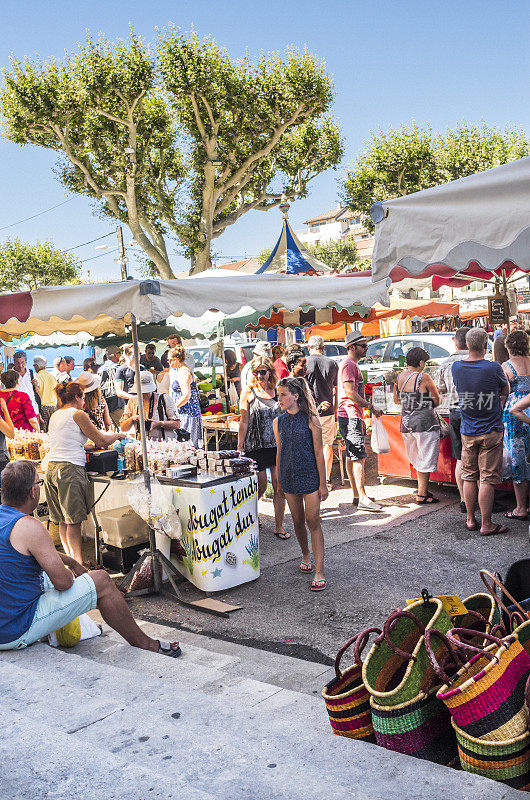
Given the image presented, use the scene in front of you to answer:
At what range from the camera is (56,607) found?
378cm

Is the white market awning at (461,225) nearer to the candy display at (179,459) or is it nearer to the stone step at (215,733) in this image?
the stone step at (215,733)

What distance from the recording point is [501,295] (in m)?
7.62

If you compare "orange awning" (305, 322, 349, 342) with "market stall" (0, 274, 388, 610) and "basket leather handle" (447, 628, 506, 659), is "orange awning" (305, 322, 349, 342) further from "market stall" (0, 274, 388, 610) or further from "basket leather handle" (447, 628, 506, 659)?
"basket leather handle" (447, 628, 506, 659)

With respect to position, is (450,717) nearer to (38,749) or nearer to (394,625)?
(394,625)

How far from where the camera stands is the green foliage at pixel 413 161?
29.5 metres

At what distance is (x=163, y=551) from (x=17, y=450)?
2418 mm

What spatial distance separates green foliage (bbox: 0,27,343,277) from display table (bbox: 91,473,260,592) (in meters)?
17.5

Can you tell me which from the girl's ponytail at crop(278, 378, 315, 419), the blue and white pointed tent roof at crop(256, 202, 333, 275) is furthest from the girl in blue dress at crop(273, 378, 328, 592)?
the blue and white pointed tent roof at crop(256, 202, 333, 275)

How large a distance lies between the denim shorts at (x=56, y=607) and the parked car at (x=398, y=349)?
1213 centimetres

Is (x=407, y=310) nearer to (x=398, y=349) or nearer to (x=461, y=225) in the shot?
(x=398, y=349)

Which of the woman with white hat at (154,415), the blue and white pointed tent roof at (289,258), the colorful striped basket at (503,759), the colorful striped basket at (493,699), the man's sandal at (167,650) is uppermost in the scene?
the blue and white pointed tent roof at (289,258)

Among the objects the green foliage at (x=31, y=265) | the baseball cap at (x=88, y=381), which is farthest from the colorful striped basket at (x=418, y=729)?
the green foliage at (x=31, y=265)

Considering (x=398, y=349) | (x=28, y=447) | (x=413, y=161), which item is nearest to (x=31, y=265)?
(x=413, y=161)

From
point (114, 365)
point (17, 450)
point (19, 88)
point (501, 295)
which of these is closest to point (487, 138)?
point (19, 88)
